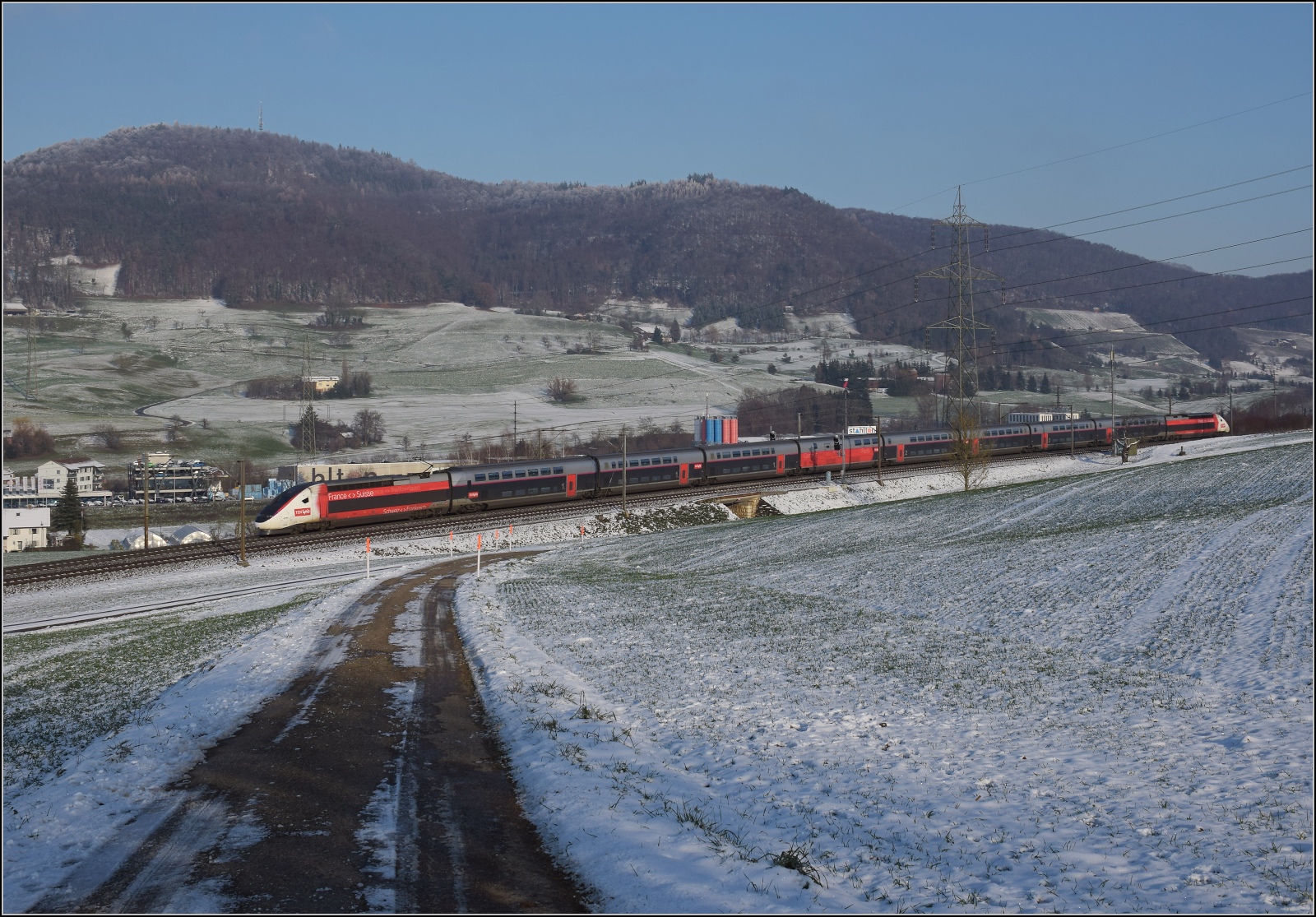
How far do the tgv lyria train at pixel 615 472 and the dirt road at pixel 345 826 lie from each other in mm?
46905

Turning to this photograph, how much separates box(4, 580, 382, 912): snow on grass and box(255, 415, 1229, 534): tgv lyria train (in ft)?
90.0

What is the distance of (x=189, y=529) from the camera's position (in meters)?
85.7

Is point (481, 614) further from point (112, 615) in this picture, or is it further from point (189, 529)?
point (189, 529)

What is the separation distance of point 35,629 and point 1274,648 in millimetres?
44334

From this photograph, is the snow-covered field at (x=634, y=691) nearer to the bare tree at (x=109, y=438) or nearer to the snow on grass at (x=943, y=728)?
the snow on grass at (x=943, y=728)

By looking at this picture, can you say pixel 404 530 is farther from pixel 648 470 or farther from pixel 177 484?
pixel 177 484

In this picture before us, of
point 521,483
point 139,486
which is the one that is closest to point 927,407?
point 521,483

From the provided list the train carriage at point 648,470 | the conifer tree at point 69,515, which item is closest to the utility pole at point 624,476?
the train carriage at point 648,470

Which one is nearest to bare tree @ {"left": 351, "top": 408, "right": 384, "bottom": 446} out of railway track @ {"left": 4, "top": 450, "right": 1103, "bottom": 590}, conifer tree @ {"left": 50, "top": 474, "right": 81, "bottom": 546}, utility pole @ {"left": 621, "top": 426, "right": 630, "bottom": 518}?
conifer tree @ {"left": 50, "top": 474, "right": 81, "bottom": 546}

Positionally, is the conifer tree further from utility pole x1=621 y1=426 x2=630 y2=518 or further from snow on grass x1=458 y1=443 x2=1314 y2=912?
snow on grass x1=458 y1=443 x2=1314 y2=912

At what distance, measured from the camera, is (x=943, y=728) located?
14.7m

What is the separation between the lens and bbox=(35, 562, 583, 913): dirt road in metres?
9.09

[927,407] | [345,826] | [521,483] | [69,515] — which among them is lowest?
[345,826]

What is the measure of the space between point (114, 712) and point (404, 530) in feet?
149
